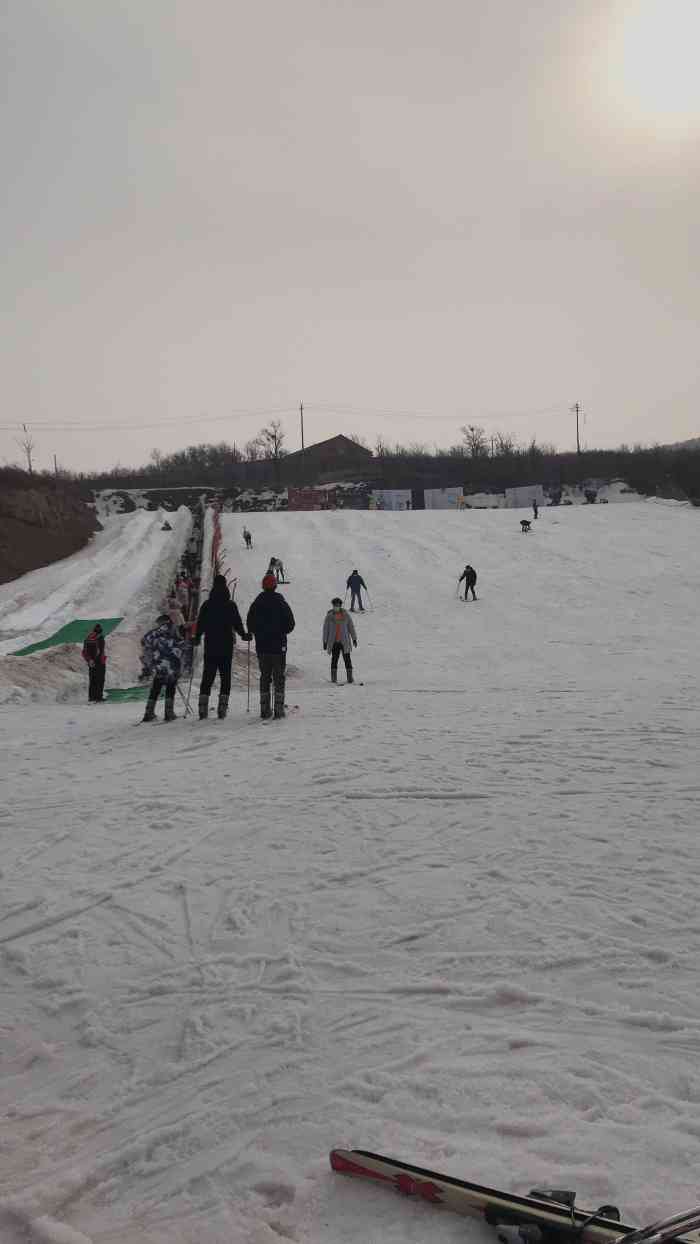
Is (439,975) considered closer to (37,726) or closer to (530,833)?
(530,833)

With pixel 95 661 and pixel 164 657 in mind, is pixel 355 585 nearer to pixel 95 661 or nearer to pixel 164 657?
pixel 95 661

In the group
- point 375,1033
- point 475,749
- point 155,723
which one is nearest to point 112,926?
point 375,1033

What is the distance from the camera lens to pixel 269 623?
443 inches

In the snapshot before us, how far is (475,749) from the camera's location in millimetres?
8609

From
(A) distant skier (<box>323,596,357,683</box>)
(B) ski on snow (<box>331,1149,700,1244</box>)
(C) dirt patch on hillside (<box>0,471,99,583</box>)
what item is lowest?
(B) ski on snow (<box>331,1149,700,1244</box>)

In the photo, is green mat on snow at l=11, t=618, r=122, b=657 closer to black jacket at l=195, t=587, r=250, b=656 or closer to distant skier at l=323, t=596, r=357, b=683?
distant skier at l=323, t=596, r=357, b=683

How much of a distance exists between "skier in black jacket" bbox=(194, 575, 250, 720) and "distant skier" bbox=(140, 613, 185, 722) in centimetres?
33

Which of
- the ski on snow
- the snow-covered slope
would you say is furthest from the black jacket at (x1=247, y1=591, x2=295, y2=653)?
the ski on snow

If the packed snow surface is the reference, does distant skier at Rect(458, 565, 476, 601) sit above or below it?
above

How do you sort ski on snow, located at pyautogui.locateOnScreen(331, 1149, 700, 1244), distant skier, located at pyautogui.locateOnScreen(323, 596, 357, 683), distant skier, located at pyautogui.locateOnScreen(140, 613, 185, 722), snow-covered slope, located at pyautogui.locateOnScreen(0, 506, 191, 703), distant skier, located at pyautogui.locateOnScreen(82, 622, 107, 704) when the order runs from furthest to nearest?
snow-covered slope, located at pyautogui.locateOnScreen(0, 506, 191, 703) → distant skier, located at pyautogui.locateOnScreen(323, 596, 357, 683) → distant skier, located at pyautogui.locateOnScreen(82, 622, 107, 704) → distant skier, located at pyautogui.locateOnScreen(140, 613, 185, 722) → ski on snow, located at pyautogui.locateOnScreen(331, 1149, 700, 1244)

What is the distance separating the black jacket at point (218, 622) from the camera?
11312mm

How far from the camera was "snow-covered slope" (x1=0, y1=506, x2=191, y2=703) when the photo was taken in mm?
17562

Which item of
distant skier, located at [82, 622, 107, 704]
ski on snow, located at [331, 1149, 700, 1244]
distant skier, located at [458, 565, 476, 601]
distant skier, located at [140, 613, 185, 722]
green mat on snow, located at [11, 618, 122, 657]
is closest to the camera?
ski on snow, located at [331, 1149, 700, 1244]

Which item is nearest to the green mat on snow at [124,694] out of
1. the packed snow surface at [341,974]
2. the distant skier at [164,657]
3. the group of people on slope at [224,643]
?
the distant skier at [164,657]
